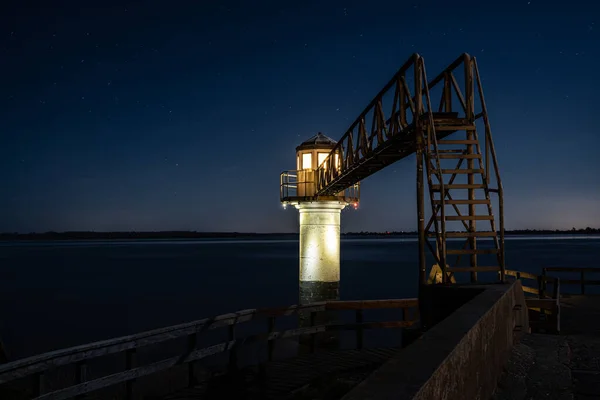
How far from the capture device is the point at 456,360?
371 centimetres

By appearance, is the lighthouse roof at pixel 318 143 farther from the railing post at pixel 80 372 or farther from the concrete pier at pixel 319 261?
the railing post at pixel 80 372

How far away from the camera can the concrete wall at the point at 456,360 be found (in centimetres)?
287

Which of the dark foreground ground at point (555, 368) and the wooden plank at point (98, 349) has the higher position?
the wooden plank at point (98, 349)

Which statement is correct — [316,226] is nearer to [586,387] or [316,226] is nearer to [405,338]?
[405,338]

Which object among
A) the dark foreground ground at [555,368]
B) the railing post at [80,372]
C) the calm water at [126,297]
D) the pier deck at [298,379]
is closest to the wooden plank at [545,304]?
the dark foreground ground at [555,368]

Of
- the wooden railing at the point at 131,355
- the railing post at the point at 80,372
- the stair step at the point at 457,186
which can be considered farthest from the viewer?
the stair step at the point at 457,186

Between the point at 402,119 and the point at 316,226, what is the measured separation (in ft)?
30.7

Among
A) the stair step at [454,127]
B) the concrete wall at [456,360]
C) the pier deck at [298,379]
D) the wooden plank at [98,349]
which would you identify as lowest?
the pier deck at [298,379]

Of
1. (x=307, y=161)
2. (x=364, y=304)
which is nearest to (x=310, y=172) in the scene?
(x=307, y=161)

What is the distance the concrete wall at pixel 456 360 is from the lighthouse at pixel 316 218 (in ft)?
40.3

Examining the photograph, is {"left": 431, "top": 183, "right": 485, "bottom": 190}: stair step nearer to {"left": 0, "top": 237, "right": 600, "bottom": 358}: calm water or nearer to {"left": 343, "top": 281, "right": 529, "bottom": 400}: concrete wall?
{"left": 343, "top": 281, "right": 529, "bottom": 400}: concrete wall

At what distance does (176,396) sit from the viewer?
7.46 meters

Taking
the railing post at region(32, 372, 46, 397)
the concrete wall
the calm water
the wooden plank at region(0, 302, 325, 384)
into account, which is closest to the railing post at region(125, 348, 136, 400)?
the wooden plank at region(0, 302, 325, 384)

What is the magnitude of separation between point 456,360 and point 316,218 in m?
16.4
